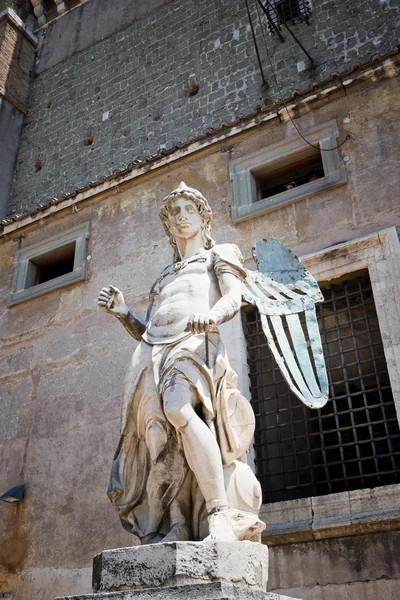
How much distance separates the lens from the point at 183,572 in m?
3.29

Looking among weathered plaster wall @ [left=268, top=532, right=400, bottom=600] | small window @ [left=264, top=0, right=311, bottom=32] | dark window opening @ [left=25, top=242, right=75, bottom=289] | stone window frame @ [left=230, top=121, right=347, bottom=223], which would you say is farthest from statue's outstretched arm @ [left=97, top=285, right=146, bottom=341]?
small window @ [left=264, top=0, right=311, bottom=32]

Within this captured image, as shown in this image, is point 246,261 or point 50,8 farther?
point 50,8

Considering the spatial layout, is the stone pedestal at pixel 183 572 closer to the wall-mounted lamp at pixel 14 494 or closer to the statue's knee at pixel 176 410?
the statue's knee at pixel 176 410

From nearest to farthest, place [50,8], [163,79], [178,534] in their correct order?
[178,534] → [163,79] → [50,8]

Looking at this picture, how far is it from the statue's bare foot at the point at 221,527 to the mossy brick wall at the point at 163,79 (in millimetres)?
8124

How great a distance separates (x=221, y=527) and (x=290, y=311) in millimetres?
1868

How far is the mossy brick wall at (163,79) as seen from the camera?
10633mm

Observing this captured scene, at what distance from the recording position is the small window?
11281 mm

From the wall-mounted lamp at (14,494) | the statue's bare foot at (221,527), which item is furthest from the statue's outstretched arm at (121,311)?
the wall-mounted lamp at (14,494)

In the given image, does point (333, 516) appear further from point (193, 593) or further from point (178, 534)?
point (193, 593)

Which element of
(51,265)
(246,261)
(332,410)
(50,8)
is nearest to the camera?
(332,410)

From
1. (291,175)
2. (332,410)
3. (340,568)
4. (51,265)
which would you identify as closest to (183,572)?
(340,568)

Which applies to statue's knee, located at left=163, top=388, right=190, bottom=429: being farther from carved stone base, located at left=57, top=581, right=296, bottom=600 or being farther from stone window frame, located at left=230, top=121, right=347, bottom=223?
stone window frame, located at left=230, top=121, right=347, bottom=223

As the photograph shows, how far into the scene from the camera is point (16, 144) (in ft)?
46.2
